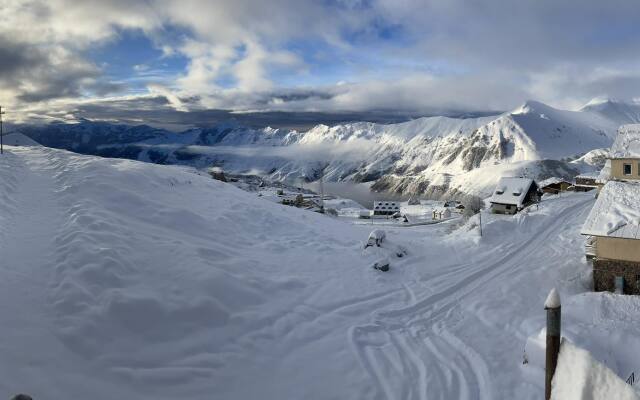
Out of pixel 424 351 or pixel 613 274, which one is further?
pixel 613 274

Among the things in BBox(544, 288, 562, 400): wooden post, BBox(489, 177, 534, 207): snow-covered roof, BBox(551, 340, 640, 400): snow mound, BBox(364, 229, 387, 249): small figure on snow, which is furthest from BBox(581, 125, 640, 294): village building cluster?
BBox(489, 177, 534, 207): snow-covered roof

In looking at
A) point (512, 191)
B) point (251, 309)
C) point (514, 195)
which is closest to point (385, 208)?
point (512, 191)

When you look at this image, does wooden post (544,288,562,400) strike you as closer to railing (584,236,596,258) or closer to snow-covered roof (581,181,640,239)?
snow-covered roof (581,181,640,239)

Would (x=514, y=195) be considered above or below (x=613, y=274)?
above

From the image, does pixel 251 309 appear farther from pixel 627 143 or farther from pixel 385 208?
pixel 385 208

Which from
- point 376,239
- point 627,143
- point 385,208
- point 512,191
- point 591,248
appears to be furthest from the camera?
point 385,208

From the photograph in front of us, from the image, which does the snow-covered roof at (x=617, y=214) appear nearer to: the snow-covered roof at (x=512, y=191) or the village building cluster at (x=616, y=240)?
the village building cluster at (x=616, y=240)
